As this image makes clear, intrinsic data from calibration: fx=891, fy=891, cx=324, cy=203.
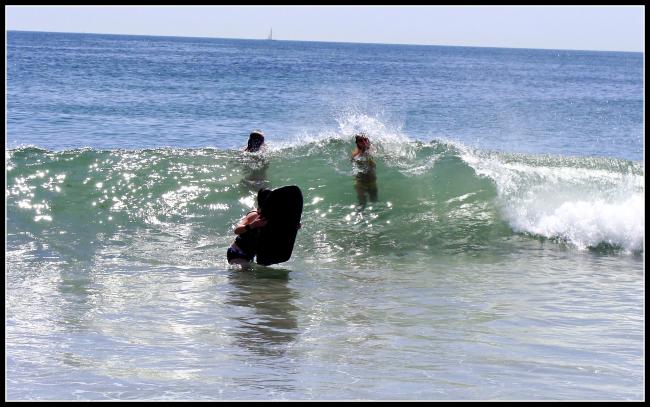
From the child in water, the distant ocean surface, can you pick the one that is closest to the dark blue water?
the distant ocean surface

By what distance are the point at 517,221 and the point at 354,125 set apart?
599cm

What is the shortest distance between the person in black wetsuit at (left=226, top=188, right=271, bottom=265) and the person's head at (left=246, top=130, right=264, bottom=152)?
5.13 meters

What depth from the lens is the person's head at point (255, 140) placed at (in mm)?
14752

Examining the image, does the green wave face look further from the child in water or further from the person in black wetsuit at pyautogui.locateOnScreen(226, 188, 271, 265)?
the person in black wetsuit at pyautogui.locateOnScreen(226, 188, 271, 265)

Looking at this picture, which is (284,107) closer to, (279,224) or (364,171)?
(364,171)

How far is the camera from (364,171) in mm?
14688

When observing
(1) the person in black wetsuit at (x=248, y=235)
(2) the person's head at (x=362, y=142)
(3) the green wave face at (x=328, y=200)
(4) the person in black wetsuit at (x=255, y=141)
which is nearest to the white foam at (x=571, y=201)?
(3) the green wave face at (x=328, y=200)

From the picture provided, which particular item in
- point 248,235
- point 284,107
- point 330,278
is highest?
point 284,107

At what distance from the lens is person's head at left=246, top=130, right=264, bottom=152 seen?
1475 cm

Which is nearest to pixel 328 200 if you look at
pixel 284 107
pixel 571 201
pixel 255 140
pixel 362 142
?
pixel 362 142

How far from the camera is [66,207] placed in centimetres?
1329

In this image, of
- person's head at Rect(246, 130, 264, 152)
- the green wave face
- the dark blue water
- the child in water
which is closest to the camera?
the green wave face

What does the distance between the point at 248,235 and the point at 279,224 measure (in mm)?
400

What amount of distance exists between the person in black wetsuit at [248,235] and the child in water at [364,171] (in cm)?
420
